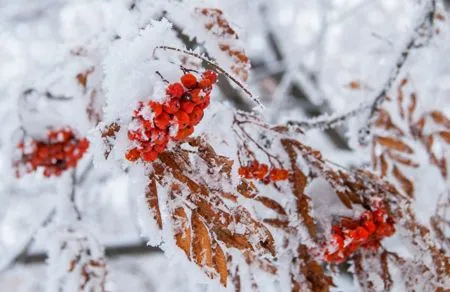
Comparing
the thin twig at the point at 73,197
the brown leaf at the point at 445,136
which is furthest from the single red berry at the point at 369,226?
the thin twig at the point at 73,197

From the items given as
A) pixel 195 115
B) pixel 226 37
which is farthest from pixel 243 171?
pixel 226 37

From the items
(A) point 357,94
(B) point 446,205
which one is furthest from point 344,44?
(B) point 446,205

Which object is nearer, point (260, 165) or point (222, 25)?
point (260, 165)

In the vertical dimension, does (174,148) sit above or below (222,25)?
below

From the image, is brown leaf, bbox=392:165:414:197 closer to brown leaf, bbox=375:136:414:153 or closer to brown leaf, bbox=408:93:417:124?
brown leaf, bbox=375:136:414:153

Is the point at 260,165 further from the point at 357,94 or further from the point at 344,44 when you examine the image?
the point at 344,44

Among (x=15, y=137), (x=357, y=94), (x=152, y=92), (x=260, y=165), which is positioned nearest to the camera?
(x=152, y=92)

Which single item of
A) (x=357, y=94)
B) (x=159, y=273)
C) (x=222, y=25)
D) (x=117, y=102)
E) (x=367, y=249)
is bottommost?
(x=367, y=249)

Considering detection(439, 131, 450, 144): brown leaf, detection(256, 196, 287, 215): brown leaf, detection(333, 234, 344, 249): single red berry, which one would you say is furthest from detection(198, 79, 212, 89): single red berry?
detection(439, 131, 450, 144): brown leaf
